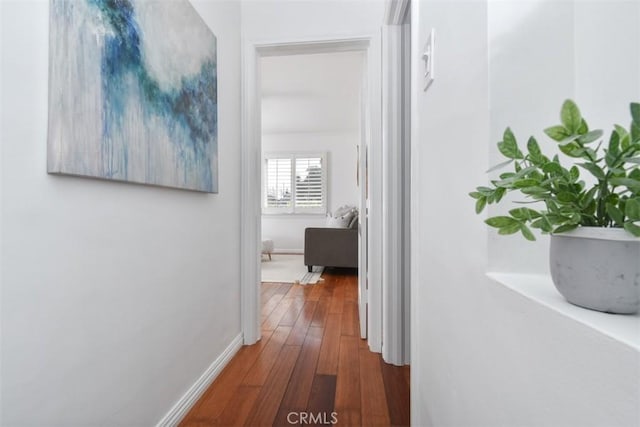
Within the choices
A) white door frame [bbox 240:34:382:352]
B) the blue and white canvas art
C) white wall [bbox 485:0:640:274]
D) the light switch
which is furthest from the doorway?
white wall [bbox 485:0:640:274]

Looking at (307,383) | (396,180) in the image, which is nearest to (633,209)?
(396,180)

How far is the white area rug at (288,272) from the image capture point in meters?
3.83

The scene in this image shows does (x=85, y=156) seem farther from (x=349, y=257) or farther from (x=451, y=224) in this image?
(x=349, y=257)

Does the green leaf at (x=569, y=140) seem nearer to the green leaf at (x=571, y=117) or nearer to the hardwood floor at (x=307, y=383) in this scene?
the green leaf at (x=571, y=117)

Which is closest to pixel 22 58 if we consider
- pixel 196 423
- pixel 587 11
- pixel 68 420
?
pixel 68 420

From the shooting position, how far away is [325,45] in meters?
2.04

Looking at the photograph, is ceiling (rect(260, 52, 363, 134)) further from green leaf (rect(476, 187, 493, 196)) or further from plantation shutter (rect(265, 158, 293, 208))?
green leaf (rect(476, 187, 493, 196))

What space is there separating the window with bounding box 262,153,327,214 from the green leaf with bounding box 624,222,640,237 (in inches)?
229

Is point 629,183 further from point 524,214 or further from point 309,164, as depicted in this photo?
point 309,164

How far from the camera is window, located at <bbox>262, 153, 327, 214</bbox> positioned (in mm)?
6191

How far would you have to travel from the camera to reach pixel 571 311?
38 cm

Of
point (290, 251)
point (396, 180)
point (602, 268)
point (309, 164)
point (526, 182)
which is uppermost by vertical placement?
point (309, 164)

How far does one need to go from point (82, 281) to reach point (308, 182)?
5458 millimetres

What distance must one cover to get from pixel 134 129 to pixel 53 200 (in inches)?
14.5
